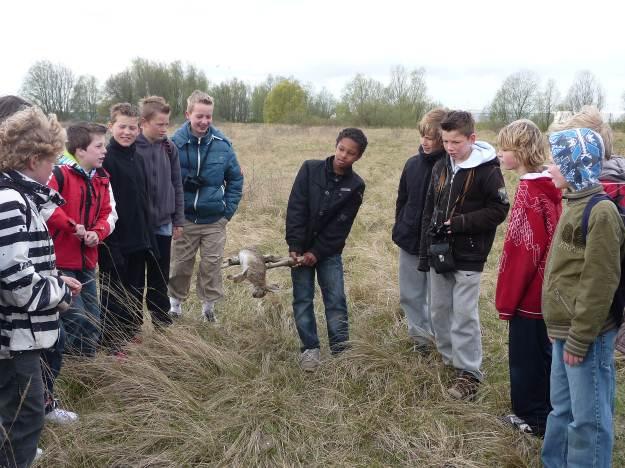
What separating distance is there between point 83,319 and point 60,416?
66cm

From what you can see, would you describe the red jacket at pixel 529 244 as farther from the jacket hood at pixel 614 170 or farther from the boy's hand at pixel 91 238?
the boy's hand at pixel 91 238

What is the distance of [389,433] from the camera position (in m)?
2.83

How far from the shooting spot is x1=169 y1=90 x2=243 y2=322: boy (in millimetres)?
4453

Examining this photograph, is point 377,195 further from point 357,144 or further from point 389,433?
point 389,433

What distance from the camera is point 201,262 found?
4727mm

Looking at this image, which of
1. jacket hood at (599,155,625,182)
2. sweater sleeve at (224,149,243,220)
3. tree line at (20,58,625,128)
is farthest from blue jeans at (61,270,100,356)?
tree line at (20,58,625,128)

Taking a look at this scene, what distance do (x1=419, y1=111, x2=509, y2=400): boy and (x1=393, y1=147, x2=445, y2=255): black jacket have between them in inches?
10.6

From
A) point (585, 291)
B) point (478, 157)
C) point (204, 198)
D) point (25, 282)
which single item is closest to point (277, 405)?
point (25, 282)

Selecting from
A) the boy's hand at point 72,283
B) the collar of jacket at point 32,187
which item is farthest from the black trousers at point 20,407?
the collar of jacket at point 32,187

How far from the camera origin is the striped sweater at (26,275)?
2.05m

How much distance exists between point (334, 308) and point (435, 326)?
727 mm

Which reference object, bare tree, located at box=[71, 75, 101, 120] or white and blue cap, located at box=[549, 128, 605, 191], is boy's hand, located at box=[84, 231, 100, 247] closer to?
white and blue cap, located at box=[549, 128, 605, 191]

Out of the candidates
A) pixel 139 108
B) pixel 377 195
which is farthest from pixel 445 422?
pixel 377 195

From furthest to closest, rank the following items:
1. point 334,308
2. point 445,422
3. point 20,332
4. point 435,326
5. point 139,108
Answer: point 139,108 < point 334,308 < point 435,326 < point 445,422 < point 20,332
